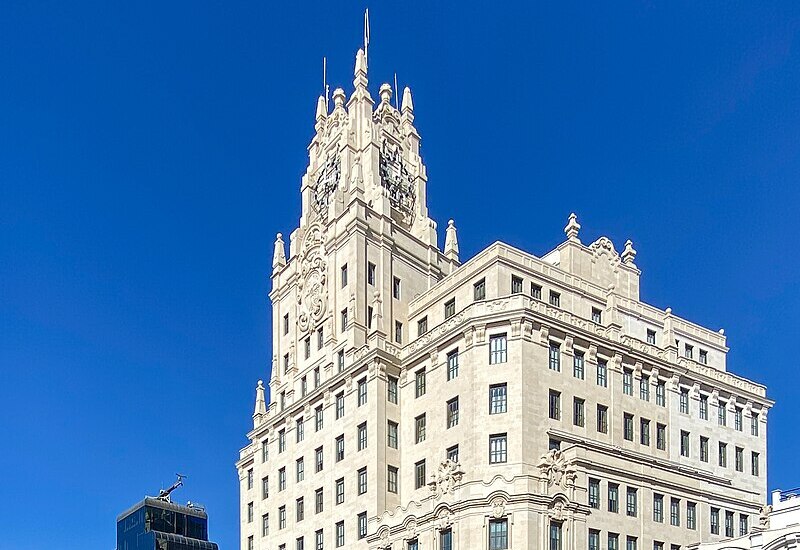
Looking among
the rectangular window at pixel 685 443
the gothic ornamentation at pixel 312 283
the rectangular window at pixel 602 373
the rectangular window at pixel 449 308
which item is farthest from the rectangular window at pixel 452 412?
the rectangular window at pixel 685 443

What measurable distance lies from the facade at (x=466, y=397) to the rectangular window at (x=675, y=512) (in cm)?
17

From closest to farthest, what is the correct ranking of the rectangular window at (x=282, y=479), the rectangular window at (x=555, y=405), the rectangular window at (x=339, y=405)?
1. the rectangular window at (x=555, y=405)
2. the rectangular window at (x=339, y=405)
3. the rectangular window at (x=282, y=479)

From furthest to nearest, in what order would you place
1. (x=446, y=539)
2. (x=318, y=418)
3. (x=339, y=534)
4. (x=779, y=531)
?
(x=318, y=418), (x=339, y=534), (x=446, y=539), (x=779, y=531)

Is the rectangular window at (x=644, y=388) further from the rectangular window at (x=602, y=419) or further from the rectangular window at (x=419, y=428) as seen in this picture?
the rectangular window at (x=419, y=428)

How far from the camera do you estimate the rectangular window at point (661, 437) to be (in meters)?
91.7

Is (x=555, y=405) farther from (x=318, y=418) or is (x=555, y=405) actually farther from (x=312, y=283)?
(x=312, y=283)

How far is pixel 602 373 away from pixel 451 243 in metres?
28.6

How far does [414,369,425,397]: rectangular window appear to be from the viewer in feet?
301

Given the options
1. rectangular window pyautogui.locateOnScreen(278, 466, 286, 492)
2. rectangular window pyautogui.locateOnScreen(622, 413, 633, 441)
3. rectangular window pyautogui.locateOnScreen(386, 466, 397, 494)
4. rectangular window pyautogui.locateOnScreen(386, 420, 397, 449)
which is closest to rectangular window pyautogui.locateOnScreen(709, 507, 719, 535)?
rectangular window pyautogui.locateOnScreen(622, 413, 633, 441)

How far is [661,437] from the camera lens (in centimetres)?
9212

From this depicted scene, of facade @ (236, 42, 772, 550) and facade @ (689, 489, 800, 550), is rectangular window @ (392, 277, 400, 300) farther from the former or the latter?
facade @ (689, 489, 800, 550)

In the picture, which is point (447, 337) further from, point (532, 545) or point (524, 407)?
point (532, 545)

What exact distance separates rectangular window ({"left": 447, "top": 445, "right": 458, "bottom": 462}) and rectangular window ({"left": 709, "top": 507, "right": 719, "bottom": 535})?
2377 cm

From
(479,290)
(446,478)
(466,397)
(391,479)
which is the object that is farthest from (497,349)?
(391,479)
